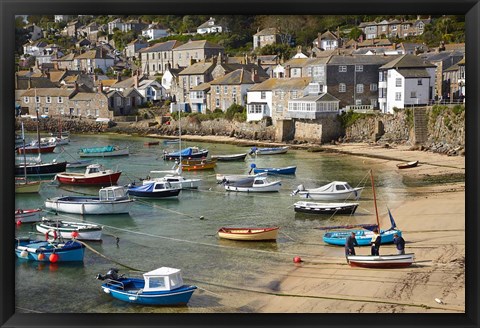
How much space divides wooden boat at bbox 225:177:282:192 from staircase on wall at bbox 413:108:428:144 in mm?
5599

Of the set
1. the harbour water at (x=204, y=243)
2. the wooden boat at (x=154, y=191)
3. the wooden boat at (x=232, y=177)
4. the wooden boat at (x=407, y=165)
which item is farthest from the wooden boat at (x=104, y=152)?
the wooden boat at (x=407, y=165)

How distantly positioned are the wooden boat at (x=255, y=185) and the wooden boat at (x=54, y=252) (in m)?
5.00

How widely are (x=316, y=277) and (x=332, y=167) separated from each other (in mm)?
7622

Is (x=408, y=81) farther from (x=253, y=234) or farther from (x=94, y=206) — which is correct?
(x=253, y=234)

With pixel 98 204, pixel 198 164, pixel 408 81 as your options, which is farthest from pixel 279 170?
pixel 408 81

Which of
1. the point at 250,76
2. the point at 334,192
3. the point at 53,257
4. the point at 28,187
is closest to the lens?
the point at 53,257

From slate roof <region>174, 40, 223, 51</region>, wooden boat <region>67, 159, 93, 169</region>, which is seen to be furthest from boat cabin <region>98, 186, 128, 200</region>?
slate roof <region>174, 40, 223, 51</region>

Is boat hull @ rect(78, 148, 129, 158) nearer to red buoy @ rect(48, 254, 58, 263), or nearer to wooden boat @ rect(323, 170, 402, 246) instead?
red buoy @ rect(48, 254, 58, 263)

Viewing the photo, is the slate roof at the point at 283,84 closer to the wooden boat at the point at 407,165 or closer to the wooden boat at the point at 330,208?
the wooden boat at the point at 407,165

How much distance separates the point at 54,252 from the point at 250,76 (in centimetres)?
1425

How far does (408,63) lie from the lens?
17641mm

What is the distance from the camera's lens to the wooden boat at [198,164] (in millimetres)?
15234

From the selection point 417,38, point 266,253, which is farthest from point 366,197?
point 417,38

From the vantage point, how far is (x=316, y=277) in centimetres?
686
